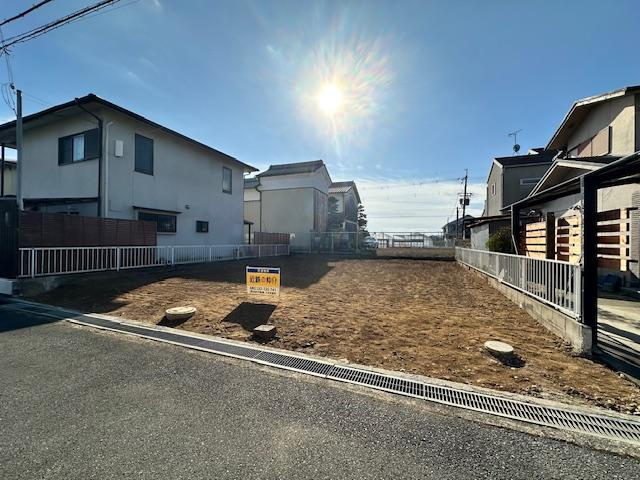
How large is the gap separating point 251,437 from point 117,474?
2.50 ft

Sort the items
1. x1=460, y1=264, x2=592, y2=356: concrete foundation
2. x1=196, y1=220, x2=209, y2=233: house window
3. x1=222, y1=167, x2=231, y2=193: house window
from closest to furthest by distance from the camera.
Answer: x1=460, y1=264, x2=592, y2=356: concrete foundation, x1=196, y1=220, x2=209, y2=233: house window, x1=222, y1=167, x2=231, y2=193: house window

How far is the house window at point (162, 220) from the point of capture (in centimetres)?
1168

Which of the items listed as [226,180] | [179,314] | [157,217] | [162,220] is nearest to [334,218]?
[226,180]

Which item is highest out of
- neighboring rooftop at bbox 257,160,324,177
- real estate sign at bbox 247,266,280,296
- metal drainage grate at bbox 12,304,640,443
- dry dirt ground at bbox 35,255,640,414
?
neighboring rooftop at bbox 257,160,324,177

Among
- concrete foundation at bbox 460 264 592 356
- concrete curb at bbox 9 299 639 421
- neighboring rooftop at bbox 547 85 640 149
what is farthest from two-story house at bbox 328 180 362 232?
concrete curb at bbox 9 299 639 421

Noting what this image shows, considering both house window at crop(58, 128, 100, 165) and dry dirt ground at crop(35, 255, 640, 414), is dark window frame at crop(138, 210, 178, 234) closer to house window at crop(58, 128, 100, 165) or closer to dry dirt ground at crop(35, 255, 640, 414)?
house window at crop(58, 128, 100, 165)

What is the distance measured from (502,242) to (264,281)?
8391 mm

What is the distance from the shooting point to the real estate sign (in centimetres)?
570

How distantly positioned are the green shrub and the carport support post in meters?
6.50

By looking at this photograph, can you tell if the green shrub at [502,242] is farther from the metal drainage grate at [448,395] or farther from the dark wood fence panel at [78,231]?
the dark wood fence panel at [78,231]

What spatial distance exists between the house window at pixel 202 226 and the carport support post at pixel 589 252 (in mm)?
14160

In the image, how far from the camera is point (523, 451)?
1.87 meters

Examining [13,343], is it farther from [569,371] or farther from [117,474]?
[569,371]

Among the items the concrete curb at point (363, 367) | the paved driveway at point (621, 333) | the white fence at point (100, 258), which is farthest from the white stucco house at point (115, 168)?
the paved driveway at point (621, 333)
